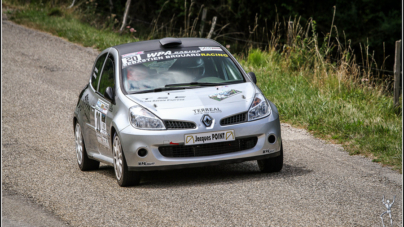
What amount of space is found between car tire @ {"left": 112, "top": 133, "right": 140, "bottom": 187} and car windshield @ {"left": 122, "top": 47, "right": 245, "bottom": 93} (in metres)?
0.72

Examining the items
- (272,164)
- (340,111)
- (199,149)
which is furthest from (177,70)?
(340,111)

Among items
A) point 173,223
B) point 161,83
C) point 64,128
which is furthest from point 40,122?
point 173,223

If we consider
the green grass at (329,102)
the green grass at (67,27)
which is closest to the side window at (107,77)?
the green grass at (329,102)

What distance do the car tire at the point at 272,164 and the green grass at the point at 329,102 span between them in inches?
60.9

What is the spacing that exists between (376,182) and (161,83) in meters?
2.76

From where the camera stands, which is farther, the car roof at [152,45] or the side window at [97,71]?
the side window at [97,71]

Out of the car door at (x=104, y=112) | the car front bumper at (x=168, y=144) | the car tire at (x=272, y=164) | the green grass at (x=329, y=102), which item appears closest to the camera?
the car front bumper at (x=168, y=144)

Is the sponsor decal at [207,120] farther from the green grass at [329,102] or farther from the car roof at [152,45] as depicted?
the green grass at [329,102]

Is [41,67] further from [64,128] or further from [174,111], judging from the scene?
[174,111]

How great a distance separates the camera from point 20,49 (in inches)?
727

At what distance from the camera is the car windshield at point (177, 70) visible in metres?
7.11

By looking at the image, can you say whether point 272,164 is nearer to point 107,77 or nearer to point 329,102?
point 107,77

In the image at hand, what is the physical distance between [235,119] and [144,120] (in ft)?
3.27

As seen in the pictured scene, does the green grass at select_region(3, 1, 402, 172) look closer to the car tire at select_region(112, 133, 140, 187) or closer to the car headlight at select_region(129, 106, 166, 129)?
the car headlight at select_region(129, 106, 166, 129)
